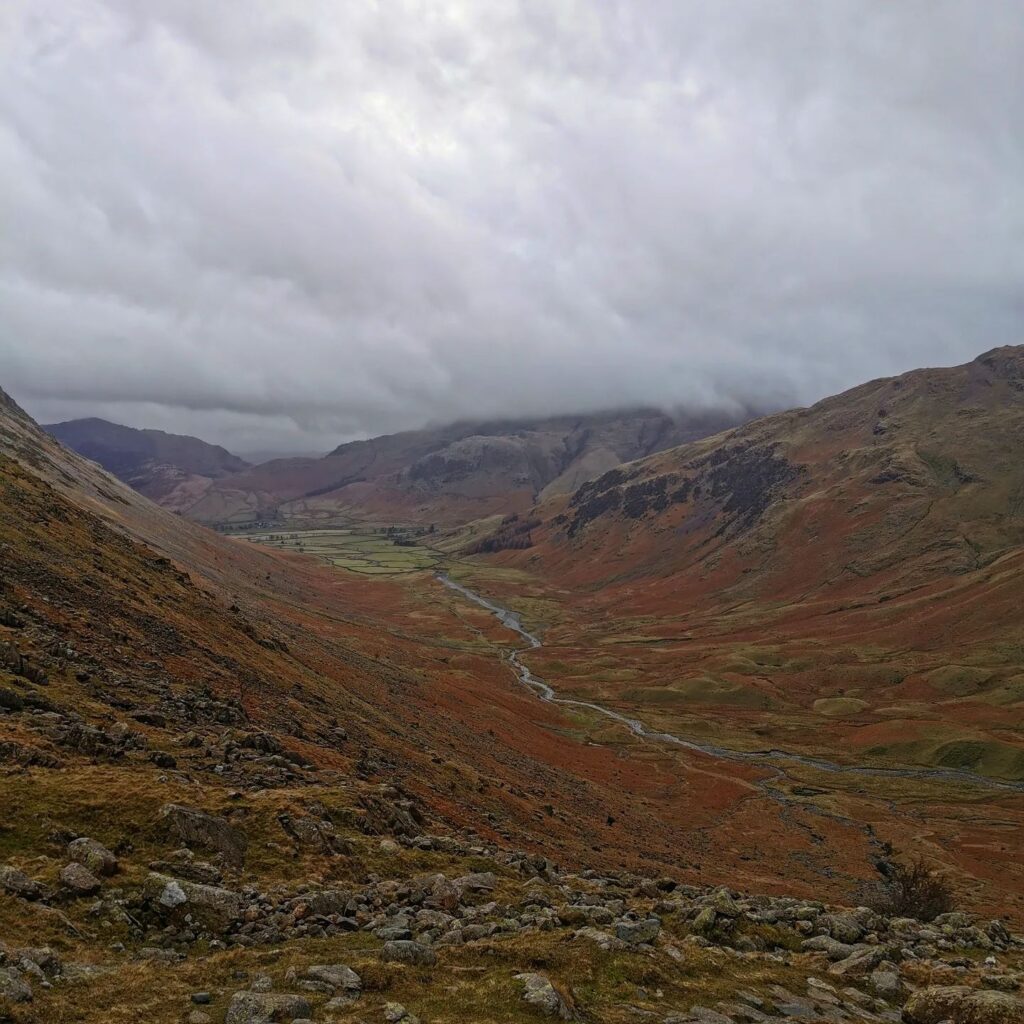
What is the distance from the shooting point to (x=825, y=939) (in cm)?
2503

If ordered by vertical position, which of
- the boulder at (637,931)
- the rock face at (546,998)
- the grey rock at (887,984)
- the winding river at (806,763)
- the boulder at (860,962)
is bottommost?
the winding river at (806,763)

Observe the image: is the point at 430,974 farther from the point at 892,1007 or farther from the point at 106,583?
the point at 106,583

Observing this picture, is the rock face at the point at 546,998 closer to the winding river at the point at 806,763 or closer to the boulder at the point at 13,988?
the boulder at the point at 13,988

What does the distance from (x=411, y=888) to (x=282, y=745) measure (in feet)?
50.3

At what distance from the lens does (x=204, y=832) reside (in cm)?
2217

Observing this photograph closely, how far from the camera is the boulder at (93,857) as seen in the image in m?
18.8

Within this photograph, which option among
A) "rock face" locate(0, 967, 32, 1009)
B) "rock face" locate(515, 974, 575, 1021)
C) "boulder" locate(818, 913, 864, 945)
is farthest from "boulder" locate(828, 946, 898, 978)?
"rock face" locate(0, 967, 32, 1009)

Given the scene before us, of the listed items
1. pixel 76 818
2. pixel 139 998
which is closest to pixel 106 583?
pixel 76 818

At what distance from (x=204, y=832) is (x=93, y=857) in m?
3.81

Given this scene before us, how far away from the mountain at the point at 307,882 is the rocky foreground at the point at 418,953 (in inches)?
3.3

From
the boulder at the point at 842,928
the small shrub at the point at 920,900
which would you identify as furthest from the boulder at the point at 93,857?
the small shrub at the point at 920,900

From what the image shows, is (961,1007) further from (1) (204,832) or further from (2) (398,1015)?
(1) (204,832)

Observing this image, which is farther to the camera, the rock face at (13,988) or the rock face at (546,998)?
the rock face at (546,998)

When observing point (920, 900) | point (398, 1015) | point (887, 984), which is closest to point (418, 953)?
point (398, 1015)
